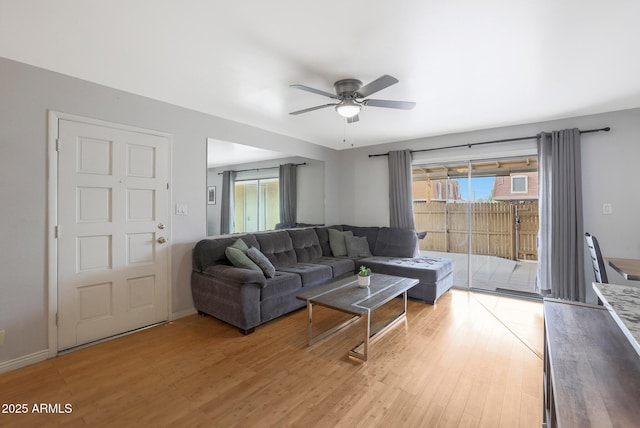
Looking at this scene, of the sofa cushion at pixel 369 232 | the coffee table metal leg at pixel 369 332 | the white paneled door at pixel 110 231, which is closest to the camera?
the coffee table metal leg at pixel 369 332

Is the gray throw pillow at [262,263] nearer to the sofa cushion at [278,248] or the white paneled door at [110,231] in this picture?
the sofa cushion at [278,248]

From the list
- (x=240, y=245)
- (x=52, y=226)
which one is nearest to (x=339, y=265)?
(x=240, y=245)

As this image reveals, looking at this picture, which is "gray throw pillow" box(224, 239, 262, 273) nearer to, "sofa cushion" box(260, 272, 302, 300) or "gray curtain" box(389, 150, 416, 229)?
"sofa cushion" box(260, 272, 302, 300)

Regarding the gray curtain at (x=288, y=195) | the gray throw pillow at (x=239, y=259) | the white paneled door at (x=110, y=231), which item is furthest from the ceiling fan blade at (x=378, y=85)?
the gray curtain at (x=288, y=195)

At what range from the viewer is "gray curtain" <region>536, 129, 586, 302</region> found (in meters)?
3.55

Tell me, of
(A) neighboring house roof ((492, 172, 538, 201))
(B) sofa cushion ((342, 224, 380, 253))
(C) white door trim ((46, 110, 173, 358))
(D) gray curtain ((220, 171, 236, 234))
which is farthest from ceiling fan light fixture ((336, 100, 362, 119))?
(A) neighboring house roof ((492, 172, 538, 201))

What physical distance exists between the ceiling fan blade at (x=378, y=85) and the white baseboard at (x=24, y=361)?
11.2 feet

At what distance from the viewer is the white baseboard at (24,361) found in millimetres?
2197

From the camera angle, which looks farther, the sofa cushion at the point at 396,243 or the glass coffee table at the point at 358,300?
the sofa cushion at the point at 396,243

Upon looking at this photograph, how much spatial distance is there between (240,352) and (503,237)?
13.3 ft

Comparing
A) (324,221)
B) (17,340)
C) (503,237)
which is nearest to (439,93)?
(503,237)

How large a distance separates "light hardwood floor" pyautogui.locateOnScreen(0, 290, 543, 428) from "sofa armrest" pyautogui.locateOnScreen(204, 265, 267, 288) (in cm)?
53

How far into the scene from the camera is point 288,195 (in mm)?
4762

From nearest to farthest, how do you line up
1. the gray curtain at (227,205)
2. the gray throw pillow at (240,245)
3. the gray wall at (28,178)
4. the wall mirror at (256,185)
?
the gray wall at (28,178) → the gray throw pillow at (240,245) → the wall mirror at (256,185) → the gray curtain at (227,205)
